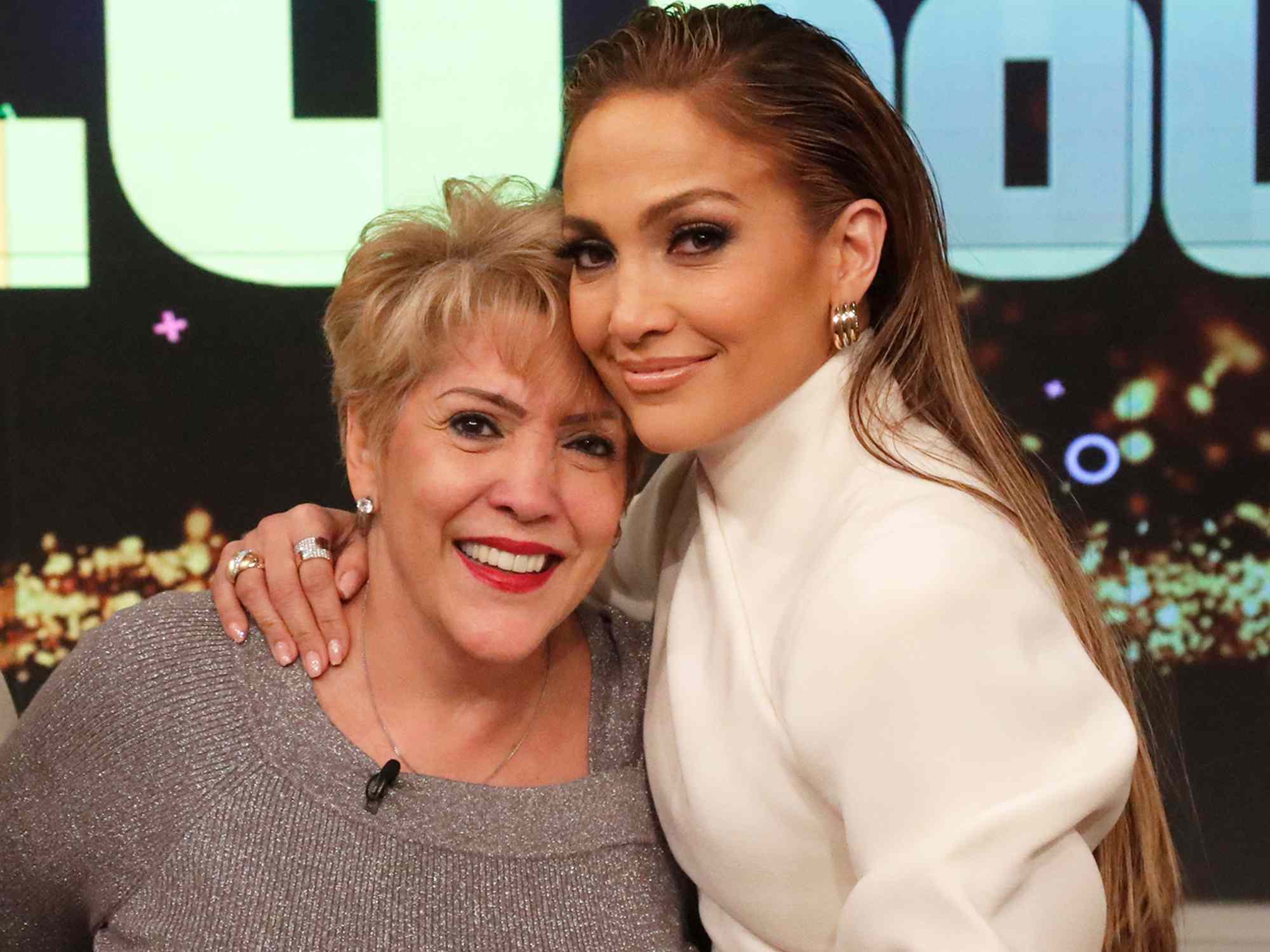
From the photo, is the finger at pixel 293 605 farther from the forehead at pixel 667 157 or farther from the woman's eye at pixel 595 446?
the forehead at pixel 667 157

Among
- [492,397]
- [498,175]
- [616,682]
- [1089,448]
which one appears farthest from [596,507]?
[1089,448]

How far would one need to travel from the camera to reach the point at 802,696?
1.36 meters

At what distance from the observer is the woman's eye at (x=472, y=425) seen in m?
1.67

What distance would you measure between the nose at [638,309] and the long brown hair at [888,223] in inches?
7.4

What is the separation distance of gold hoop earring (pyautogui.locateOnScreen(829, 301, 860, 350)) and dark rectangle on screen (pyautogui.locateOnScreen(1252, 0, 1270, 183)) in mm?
1939

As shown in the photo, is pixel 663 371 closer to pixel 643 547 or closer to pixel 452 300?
pixel 452 300

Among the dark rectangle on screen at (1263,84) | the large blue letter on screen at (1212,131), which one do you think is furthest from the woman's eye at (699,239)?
the dark rectangle on screen at (1263,84)

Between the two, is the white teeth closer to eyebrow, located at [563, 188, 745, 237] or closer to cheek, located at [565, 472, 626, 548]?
cheek, located at [565, 472, 626, 548]

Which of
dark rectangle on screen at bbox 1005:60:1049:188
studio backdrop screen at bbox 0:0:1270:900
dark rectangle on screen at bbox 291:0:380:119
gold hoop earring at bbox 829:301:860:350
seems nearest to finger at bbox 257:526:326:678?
gold hoop earring at bbox 829:301:860:350

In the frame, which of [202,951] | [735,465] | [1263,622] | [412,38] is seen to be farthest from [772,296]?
[1263,622]

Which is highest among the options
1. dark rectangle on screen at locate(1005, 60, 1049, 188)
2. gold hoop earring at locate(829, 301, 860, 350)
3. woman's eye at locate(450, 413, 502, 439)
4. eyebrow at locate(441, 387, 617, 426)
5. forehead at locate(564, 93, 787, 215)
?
dark rectangle on screen at locate(1005, 60, 1049, 188)

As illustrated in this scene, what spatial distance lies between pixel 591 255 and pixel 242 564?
2.00ft

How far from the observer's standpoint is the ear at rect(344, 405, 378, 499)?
1.78 meters

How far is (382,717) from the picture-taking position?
69.1 inches
